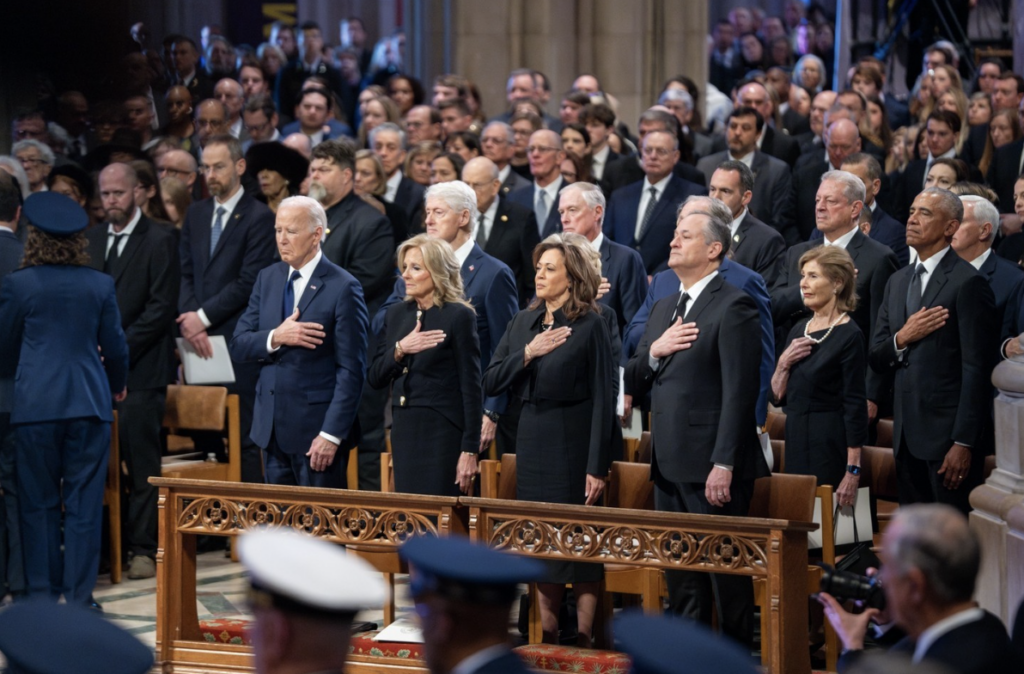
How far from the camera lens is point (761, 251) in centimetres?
724

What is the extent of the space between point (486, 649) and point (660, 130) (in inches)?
252

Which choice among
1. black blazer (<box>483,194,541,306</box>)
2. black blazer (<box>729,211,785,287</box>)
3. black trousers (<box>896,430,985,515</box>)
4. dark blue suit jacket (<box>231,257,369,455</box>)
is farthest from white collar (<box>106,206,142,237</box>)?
black trousers (<box>896,430,985,515</box>)

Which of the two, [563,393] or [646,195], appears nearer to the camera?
[563,393]

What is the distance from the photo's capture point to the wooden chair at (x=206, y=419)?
285 inches

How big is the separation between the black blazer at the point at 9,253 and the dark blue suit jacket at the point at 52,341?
34 centimetres

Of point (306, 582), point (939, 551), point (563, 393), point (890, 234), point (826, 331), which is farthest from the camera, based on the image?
point (890, 234)

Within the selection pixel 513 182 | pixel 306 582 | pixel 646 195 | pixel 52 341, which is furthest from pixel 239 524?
pixel 513 182

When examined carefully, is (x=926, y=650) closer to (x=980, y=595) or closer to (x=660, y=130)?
(x=980, y=595)

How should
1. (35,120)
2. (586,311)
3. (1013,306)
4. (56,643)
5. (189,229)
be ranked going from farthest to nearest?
(35,120) → (189,229) → (1013,306) → (586,311) → (56,643)

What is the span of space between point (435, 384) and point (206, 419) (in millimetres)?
1752

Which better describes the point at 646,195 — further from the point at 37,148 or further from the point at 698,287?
the point at 37,148

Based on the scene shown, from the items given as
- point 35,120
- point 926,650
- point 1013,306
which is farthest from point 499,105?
point 926,650

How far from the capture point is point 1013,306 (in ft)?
21.7

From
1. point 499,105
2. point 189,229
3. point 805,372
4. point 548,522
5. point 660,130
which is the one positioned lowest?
point 548,522
